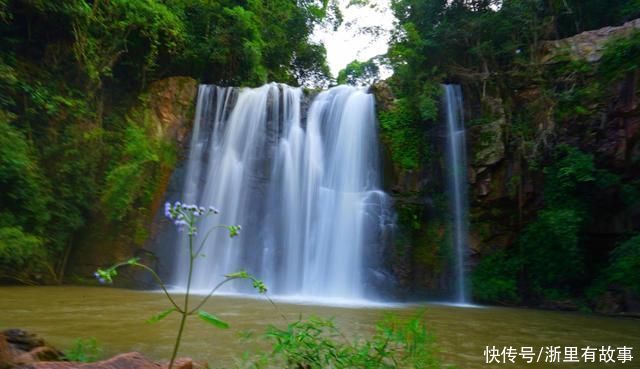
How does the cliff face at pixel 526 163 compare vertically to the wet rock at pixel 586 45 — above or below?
below

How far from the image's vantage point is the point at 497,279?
10453 mm

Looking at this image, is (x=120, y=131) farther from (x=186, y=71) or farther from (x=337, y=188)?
(x=337, y=188)

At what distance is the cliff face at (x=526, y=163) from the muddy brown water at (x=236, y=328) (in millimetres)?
3329

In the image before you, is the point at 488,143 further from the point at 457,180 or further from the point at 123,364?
the point at 123,364

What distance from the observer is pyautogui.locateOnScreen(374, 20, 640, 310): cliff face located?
33.1 feet

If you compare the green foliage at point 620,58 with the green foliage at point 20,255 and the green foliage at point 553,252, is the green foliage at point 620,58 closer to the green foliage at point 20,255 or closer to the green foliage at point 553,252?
the green foliage at point 553,252

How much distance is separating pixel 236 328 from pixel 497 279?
752 cm

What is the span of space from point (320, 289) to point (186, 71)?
8641 millimetres

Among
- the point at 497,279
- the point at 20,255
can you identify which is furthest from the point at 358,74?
the point at 20,255

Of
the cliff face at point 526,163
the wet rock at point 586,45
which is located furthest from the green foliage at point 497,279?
the wet rock at point 586,45

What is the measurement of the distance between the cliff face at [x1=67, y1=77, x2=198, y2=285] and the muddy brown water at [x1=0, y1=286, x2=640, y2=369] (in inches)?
120

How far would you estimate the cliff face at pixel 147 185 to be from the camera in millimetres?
11102

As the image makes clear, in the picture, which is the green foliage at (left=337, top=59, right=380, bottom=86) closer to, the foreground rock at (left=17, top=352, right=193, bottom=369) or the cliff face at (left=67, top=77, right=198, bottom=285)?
the cliff face at (left=67, top=77, right=198, bottom=285)

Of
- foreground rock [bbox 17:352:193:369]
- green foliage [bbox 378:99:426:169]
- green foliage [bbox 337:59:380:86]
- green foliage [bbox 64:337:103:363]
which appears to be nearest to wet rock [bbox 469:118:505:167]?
Result: green foliage [bbox 378:99:426:169]
